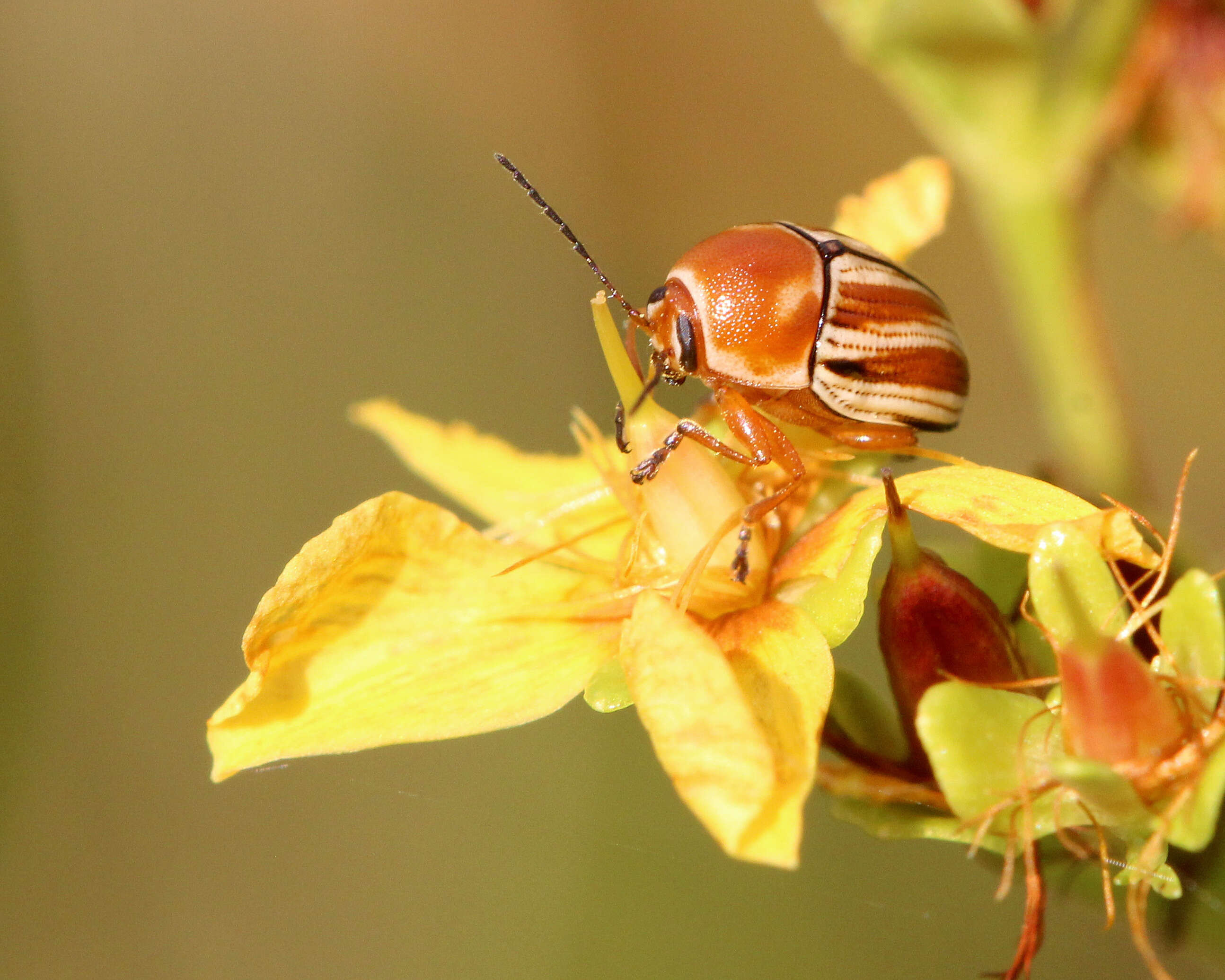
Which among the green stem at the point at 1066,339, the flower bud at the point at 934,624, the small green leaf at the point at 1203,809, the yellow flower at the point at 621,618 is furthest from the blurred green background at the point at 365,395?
the small green leaf at the point at 1203,809

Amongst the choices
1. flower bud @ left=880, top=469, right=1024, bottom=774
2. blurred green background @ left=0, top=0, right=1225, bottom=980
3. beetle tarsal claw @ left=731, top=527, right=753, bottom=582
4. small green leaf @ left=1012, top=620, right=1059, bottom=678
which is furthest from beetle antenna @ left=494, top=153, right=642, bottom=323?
blurred green background @ left=0, top=0, right=1225, bottom=980

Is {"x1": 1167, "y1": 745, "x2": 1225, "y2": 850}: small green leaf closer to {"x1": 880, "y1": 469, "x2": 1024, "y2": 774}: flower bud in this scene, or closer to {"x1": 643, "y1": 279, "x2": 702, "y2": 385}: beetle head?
{"x1": 880, "y1": 469, "x2": 1024, "y2": 774}: flower bud

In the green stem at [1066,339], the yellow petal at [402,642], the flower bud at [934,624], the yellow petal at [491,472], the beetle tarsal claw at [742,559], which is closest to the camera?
the flower bud at [934,624]

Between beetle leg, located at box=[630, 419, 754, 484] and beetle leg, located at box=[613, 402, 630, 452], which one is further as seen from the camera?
beetle leg, located at box=[613, 402, 630, 452]

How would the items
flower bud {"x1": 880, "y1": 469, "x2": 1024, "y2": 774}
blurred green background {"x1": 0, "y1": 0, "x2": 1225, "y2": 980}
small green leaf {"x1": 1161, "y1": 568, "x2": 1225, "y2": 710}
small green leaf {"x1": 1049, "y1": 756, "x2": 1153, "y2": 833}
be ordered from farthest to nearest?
blurred green background {"x1": 0, "y1": 0, "x2": 1225, "y2": 980}, flower bud {"x1": 880, "y1": 469, "x2": 1024, "y2": 774}, small green leaf {"x1": 1161, "y1": 568, "x2": 1225, "y2": 710}, small green leaf {"x1": 1049, "y1": 756, "x2": 1153, "y2": 833}

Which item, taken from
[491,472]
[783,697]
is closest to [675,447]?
[783,697]

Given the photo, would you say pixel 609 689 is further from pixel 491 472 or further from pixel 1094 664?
pixel 491 472

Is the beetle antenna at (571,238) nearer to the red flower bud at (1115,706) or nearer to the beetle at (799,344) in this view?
the beetle at (799,344)
